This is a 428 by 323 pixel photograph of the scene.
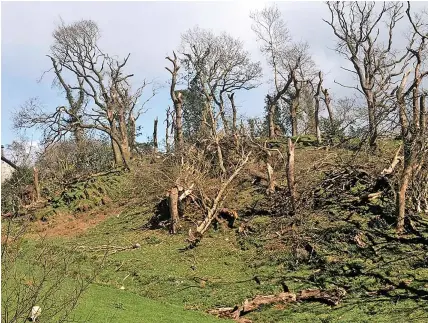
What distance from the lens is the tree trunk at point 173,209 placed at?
1667 centimetres

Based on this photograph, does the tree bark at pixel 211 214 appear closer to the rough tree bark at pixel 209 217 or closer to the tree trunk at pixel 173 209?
the rough tree bark at pixel 209 217

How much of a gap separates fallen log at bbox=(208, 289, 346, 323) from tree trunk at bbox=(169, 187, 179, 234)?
21.8 ft

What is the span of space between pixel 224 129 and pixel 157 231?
25.8ft

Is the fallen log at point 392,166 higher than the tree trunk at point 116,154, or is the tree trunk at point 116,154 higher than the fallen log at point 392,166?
the tree trunk at point 116,154

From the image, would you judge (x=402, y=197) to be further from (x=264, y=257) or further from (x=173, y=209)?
(x=173, y=209)

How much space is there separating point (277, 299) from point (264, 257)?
2638 mm

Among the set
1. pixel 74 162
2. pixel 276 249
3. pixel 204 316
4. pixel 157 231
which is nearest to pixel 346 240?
pixel 276 249

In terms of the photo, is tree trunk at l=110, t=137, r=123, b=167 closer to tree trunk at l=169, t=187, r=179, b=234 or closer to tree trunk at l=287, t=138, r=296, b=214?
tree trunk at l=169, t=187, r=179, b=234

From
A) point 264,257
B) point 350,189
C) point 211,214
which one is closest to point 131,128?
point 211,214

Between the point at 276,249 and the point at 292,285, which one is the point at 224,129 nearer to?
the point at 276,249

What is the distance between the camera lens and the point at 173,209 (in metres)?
17.0

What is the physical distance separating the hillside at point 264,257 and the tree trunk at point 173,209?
0.29m

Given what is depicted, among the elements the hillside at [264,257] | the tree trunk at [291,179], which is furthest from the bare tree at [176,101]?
the tree trunk at [291,179]

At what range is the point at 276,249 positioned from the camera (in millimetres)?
13055
